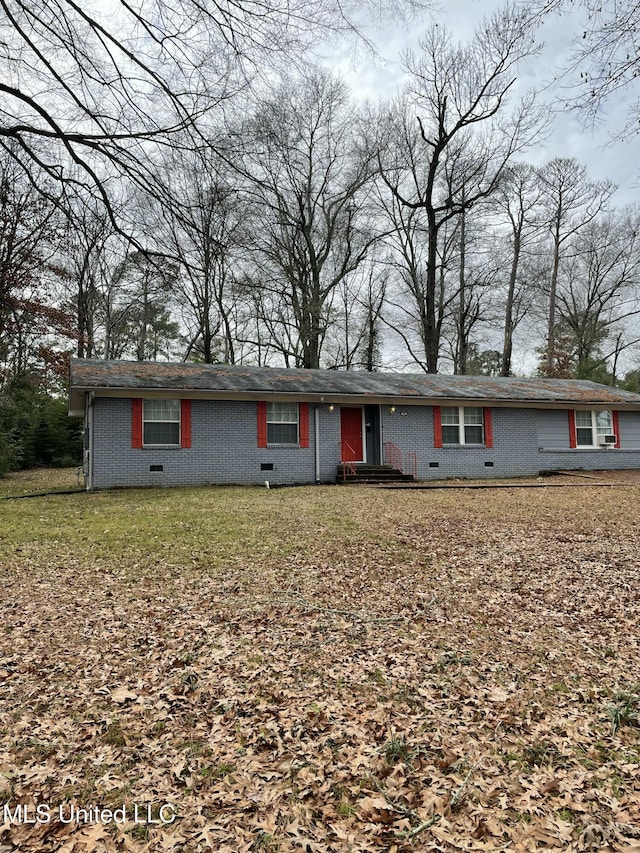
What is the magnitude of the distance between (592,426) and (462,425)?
17.4 ft

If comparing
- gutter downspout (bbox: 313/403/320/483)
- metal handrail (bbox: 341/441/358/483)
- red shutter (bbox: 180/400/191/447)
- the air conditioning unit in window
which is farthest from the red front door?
the air conditioning unit in window

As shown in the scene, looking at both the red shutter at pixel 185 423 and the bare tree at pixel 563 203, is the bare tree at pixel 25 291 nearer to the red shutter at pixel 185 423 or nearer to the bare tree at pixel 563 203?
the red shutter at pixel 185 423

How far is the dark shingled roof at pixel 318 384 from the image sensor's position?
12.3 m

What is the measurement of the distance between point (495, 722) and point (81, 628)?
2.99m

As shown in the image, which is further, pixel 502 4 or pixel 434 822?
pixel 502 4

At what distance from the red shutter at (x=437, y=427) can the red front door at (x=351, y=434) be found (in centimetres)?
230

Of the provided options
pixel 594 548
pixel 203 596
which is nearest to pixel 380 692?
pixel 203 596

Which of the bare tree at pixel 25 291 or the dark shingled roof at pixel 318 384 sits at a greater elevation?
the bare tree at pixel 25 291

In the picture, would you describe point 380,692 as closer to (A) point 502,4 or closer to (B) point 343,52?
(B) point 343,52

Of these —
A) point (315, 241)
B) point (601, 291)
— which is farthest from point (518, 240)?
point (315, 241)

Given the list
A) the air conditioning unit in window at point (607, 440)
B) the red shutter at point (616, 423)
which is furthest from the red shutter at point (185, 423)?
the red shutter at point (616, 423)

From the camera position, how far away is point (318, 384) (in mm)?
14383

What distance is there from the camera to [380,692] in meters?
2.84

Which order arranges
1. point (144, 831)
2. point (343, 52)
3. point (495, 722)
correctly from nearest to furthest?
point (144, 831), point (495, 722), point (343, 52)
